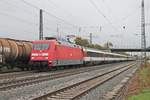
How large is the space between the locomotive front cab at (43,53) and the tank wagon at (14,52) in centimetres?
154

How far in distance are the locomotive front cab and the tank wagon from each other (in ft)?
5.04

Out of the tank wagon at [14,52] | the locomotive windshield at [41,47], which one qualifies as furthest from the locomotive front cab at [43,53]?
the tank wagon at [14,52]

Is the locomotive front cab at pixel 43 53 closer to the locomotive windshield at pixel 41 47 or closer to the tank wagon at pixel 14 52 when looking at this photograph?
the locomotive windshield at pixel 41 47

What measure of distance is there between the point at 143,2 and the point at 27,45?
61.1ft

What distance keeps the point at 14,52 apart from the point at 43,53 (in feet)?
9.49

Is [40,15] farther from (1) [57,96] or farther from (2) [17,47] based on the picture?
(1) [57,96]

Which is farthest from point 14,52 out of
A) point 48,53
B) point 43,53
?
point 48,53

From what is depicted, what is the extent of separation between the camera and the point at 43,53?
33.6 meters

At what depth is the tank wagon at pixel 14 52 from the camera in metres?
30.8

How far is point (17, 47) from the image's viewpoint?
109 ft

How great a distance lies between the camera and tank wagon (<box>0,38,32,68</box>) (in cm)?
3075

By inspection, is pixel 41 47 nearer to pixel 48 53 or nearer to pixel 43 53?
pixel 43 53

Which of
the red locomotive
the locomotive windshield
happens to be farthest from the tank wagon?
the locomotive windshield

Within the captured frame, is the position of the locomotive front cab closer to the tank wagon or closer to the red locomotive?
the red locomotive
